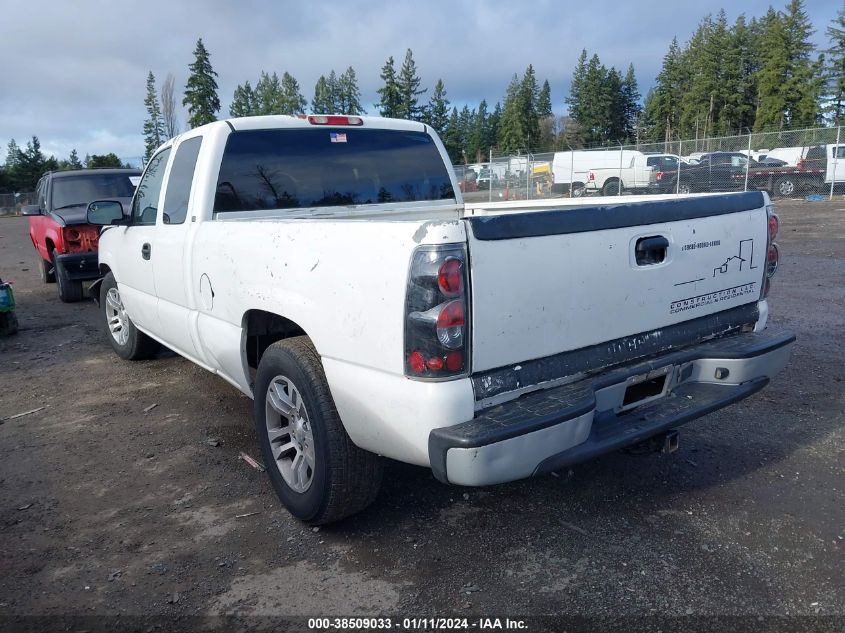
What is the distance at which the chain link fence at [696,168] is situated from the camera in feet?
83.7

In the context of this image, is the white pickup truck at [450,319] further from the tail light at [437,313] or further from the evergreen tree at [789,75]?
the evergreen tree at [789,75]

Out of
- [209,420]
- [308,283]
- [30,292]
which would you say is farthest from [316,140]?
[30,292]

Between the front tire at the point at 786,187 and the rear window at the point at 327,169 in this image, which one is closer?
the rear window at the point at 327,169

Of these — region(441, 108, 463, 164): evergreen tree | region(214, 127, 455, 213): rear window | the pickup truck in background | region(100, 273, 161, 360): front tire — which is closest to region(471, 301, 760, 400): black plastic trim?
region(214, 127, 455, 213): rear window

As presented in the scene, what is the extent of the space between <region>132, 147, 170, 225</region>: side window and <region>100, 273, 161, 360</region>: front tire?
92 cm

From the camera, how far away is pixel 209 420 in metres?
4.83

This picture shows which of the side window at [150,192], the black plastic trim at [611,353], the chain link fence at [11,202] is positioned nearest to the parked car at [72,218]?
the side window at [150,192]

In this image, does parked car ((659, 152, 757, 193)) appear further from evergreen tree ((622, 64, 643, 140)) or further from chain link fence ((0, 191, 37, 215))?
evergreen tree ((622, 64, 643, 140))

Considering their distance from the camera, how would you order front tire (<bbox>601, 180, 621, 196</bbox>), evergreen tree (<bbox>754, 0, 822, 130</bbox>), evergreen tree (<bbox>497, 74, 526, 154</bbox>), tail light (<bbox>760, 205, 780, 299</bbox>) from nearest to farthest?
Answer: 1. tail light (<bbox>760, 205, 780, 299</bbox>)
2. front tire (<bbox>601, 180, 621, 196</bbox>)
3. evergreen tree (<bbox>754, 0, 822, 130</bbox>)
4. evergreen tree (<bbox>497, 74, 526, 154</bbox>)

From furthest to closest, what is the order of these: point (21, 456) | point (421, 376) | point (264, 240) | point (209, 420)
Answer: point (209, 420)
point (21, 456)
point (264, 240)
point (421, 376)

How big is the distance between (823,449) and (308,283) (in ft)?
10.6

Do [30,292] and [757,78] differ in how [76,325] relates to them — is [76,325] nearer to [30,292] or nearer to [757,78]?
[30,292]

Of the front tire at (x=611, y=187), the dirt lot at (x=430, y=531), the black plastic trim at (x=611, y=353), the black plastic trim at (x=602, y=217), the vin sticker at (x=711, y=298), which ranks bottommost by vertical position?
the dirt lot at (x=430, y=531)

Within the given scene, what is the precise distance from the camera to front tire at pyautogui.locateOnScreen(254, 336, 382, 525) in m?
2.93
